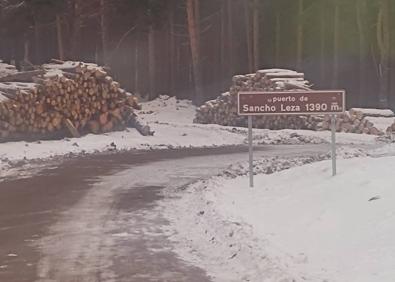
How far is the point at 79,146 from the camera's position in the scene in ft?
66.9

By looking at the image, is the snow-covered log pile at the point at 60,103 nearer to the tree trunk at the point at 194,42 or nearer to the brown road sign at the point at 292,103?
the brown road sign at the point at 292,103

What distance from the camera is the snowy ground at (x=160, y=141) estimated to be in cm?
1866

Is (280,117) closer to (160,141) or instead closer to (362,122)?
(362,122)

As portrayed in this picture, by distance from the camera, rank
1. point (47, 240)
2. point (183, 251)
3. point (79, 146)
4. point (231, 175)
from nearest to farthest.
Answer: point (183, 251) → point (47, 240) → point (231, 175) → point (79, 146)

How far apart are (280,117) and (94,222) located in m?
18.7

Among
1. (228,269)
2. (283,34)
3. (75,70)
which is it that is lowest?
(228,269)

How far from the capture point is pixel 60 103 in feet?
70.3

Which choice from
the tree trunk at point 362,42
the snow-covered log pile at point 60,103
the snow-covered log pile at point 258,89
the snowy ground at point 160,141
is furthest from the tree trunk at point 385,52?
the snow-covered log pile at point 60,103

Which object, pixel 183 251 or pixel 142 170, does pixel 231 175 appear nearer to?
pixel 142 170

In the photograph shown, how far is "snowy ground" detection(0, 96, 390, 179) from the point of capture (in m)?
18.7

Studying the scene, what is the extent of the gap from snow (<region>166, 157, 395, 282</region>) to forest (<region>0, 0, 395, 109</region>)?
2180cm

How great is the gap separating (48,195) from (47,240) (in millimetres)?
3829

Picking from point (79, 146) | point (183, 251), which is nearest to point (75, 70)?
point (79, 146)

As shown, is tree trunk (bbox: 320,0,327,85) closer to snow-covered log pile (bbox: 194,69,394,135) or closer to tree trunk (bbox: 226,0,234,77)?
tree trunk (bbox: 226,0,234,77)
